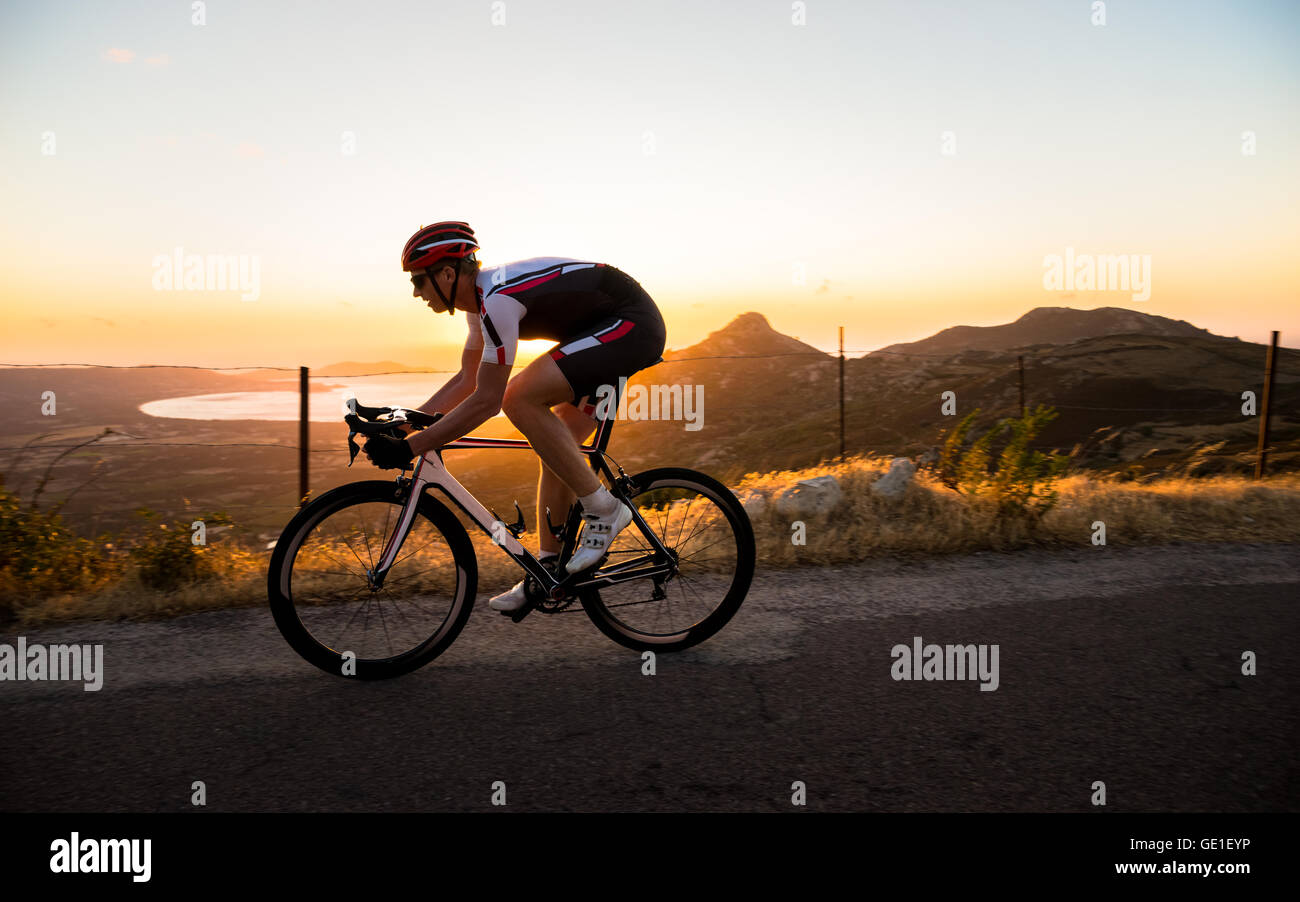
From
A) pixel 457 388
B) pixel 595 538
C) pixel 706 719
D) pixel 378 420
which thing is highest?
pixel 457 388

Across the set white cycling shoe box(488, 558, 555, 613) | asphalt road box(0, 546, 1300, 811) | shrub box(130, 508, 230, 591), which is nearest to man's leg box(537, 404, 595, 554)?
white cycling shoe box(488, 558, 555, 613)

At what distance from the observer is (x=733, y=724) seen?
10.4ft

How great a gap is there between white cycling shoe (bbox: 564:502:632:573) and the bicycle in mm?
71

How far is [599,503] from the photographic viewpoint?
381 centimetres

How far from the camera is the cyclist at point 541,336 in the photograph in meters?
3.57

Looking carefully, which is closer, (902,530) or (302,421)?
(902,530)


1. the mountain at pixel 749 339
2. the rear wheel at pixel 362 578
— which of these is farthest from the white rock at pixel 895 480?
the mountain at pixel 749 339

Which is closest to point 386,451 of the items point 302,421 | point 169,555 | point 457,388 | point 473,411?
point 473,411

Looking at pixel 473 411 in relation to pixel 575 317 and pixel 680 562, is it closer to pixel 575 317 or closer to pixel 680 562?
pixel 575 317

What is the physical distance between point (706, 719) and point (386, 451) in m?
1.81

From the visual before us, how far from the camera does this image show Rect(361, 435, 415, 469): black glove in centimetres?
356

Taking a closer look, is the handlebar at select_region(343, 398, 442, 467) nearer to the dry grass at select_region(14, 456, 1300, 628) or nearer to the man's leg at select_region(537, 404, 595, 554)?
the man's leg at select_region(537, 404, 595, 554)
